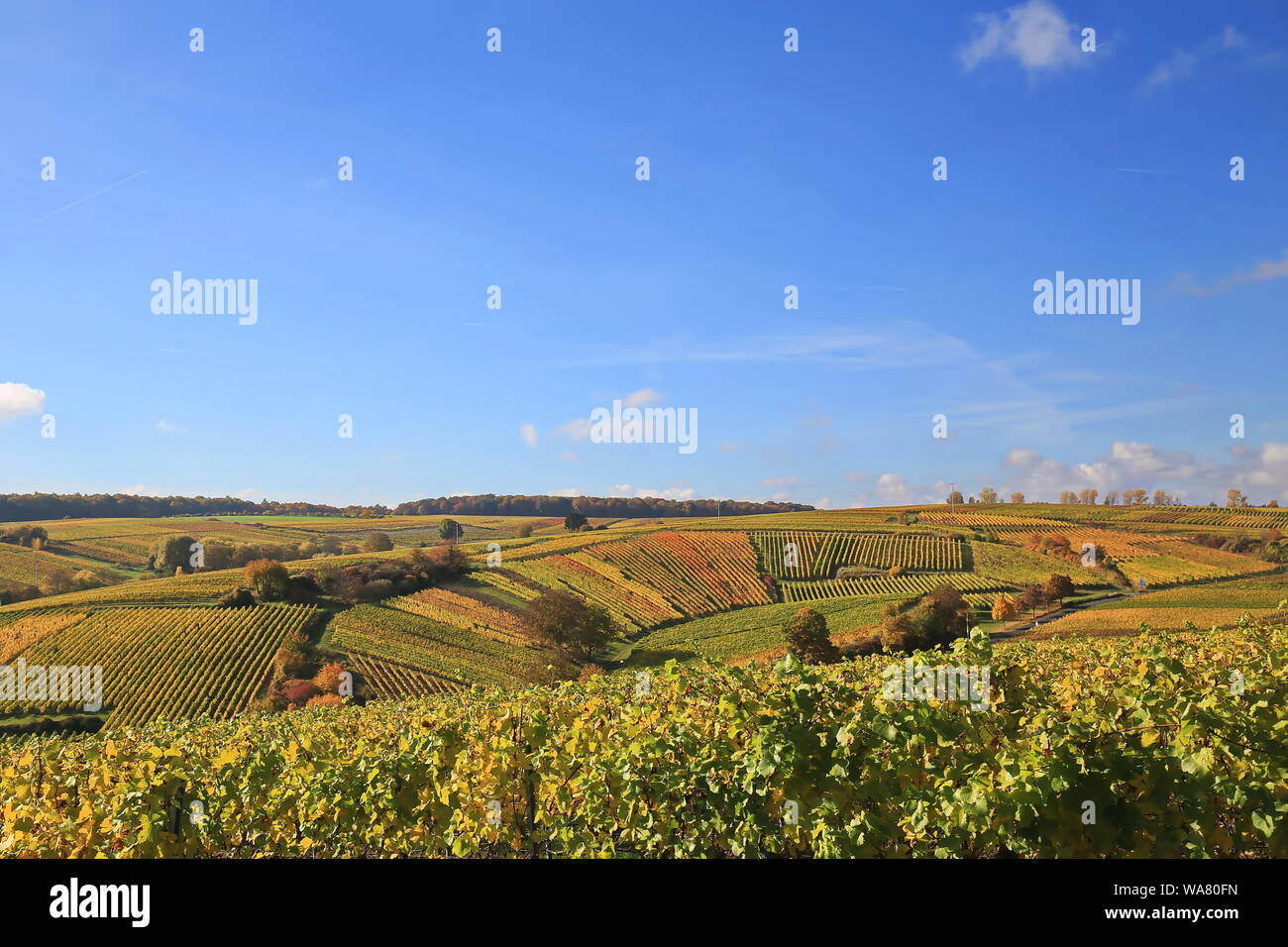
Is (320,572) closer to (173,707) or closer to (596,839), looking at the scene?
(173,707)

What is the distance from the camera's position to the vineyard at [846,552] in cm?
7719

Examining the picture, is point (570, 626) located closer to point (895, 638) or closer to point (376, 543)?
point (895, 638)

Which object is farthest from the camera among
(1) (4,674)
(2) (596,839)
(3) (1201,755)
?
(1) (4,674)

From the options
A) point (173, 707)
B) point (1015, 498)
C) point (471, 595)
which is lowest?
point (173, 707)

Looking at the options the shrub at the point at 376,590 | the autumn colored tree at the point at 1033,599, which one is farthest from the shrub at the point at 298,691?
the autumn colored tree at the point at 1033,599

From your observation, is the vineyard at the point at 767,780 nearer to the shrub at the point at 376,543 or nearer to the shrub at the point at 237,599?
the shrub at the point at 237,599

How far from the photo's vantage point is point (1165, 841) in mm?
4645

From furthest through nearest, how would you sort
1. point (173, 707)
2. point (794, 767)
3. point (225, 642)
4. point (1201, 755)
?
point (225, 642) → point (173, 707) → point (794, 767) → point (1201, 755)

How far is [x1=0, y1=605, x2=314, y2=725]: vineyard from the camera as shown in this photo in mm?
50875

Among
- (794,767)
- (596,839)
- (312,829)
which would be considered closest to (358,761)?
(312,829)

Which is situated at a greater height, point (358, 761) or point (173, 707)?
point (358, 761)

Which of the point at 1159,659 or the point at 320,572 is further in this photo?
the point at 320,572

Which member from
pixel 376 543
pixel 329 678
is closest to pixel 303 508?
pixel 376 543
